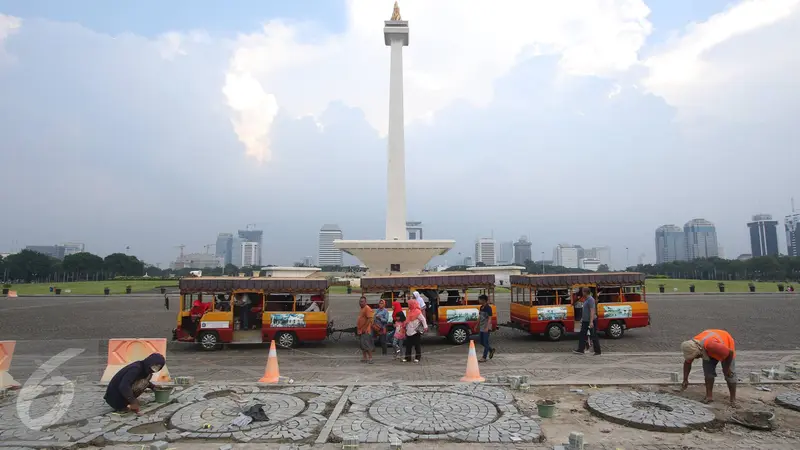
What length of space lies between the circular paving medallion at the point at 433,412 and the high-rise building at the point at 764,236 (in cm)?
14173

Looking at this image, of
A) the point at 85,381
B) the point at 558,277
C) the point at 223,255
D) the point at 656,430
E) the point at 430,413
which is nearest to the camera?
the point at 656,430

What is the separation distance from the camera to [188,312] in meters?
12.7

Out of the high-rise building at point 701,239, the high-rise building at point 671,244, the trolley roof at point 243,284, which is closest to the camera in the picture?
the trolley roof at point 243,284

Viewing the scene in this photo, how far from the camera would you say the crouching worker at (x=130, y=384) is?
6090mm

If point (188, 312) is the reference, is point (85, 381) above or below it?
below

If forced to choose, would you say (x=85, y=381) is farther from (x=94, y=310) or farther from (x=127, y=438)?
(x=94, y=310)

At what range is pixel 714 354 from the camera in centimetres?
629

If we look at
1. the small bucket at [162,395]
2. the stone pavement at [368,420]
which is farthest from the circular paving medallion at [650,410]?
the small bucket at [162,395]

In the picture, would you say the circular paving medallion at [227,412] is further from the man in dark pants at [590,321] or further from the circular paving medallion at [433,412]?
the man in dark pants at [590,321]

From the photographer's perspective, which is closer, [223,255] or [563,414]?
[563,414]

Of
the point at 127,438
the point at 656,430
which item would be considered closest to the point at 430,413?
the point at 656,430

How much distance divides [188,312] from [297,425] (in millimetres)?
8570

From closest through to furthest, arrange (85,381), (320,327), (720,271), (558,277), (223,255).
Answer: (85,381), (320,327), (558,277), (720,271), (223,255)

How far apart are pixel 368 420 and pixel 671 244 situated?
529 feet
